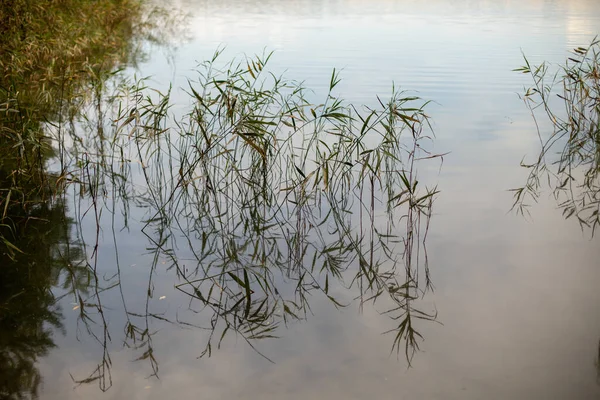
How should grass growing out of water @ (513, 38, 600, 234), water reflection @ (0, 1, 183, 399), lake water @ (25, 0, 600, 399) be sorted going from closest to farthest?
lake water @ (25, 0, 600, 399)
water reflection @ (0, 1, 183, 399)
grass growing out of water @ (513, 38, 600, 234)

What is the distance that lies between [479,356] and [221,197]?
2329mm

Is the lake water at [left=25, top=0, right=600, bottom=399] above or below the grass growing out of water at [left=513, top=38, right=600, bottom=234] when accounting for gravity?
below

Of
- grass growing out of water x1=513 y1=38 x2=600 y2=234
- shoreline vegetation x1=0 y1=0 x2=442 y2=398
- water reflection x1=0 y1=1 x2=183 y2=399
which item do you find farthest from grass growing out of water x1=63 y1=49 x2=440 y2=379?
grass growing out of water x1=513 y1=38 x2=600 y2=234

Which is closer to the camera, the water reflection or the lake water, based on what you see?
the lake water

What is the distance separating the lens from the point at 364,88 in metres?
8.48

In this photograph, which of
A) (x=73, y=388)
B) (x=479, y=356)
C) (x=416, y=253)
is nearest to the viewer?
(x=73, y=388)

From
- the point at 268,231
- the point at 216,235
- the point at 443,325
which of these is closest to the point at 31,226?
the point at 216,235

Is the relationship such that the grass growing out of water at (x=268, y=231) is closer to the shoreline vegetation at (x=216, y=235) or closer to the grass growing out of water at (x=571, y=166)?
the shoreline vegetation at (x=216, y=235)

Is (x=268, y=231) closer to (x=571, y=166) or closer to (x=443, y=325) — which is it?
(x=443, y=325)

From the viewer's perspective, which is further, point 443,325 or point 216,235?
point 216,235

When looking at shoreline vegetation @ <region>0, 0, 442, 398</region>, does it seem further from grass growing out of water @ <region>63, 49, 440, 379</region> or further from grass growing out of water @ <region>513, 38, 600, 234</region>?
grass growing out of water @ <region>513, 38, 600, 234</region>

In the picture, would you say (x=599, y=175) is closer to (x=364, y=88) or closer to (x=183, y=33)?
(x=364, y=88)

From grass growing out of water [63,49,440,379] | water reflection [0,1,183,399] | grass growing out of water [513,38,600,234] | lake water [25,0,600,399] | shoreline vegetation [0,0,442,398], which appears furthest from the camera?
grass growing out of water [513,38,600,234]

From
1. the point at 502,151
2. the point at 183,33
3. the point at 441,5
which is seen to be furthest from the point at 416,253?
the point at 441,5
